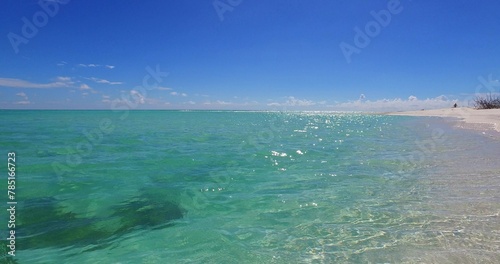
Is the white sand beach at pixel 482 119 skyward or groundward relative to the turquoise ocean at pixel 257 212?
skyward

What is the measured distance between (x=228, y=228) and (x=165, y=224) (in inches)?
57.7

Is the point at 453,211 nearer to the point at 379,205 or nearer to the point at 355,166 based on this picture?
the point at 379,205

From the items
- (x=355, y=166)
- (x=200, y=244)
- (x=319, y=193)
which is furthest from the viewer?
(x=355, y=166)

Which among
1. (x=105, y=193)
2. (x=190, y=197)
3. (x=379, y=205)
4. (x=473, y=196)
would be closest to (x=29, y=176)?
(x=105, y=193)

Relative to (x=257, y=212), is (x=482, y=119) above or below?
above

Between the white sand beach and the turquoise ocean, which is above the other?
the white sand beach

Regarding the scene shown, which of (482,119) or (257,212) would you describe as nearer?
(257,212)

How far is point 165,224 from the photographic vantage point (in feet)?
21.6

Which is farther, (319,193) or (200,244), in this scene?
(319,193)

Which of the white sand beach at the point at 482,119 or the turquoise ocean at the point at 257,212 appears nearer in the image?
the turquoise ocean at the point at 257,212

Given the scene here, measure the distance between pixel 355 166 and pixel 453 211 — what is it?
6167 mm

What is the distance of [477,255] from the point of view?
4652 millimetres

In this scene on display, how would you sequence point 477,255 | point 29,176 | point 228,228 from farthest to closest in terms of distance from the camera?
1. point 29,176
2. point 228,228
3. point 477,255

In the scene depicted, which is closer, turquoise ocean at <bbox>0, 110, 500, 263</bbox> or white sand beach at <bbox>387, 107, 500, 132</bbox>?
turquoise ocean at <bbox>0, 110, 500, 263</bbox>
